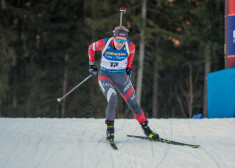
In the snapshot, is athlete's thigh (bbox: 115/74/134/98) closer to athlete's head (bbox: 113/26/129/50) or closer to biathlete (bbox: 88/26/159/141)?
biathlete (bbox: 88/26/159/141)

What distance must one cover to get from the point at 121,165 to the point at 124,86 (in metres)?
1.58

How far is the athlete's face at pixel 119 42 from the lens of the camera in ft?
15.4

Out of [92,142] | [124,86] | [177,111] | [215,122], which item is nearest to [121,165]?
[92,142]

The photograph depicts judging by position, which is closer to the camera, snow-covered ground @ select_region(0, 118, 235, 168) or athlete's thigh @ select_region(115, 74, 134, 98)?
snow-covered ground @ select_region(0, 118, 235, 168)

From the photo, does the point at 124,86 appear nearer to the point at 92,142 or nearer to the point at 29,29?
the point at 92,142

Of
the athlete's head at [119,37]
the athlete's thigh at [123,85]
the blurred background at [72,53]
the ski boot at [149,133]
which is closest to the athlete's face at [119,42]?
the athlete's head at [119,37]

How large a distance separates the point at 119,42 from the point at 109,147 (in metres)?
1.53

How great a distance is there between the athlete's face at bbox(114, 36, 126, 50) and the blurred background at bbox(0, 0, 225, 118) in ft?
38.2

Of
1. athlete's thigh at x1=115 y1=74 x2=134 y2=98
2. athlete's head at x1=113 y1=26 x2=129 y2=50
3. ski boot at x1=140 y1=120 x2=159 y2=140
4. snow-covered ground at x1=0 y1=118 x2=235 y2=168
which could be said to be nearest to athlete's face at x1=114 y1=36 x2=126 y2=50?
athlete's head at x1=113 y1=26 x2=129 y2=50

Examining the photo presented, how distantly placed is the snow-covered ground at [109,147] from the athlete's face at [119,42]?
144 centimetres

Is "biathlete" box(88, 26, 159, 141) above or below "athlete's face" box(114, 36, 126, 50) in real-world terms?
below

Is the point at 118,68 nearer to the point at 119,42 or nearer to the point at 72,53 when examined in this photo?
the point at 119,42

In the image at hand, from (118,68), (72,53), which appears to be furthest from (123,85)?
(72,53)

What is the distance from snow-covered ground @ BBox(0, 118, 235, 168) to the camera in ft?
11.9
